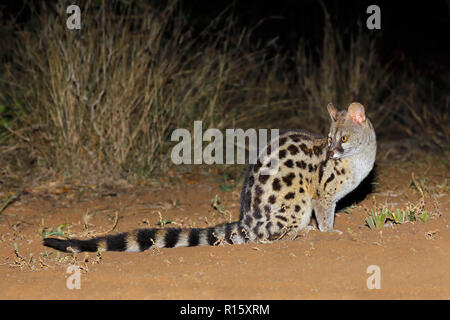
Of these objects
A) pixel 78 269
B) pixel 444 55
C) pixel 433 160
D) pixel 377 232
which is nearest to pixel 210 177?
pixel 433 160

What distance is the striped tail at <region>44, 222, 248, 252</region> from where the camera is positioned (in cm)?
453

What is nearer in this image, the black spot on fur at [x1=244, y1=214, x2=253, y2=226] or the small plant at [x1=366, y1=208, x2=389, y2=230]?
the small plant at [x1=366, y1=208, x2=389, y2=230]

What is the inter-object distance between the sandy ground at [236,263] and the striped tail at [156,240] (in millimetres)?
79

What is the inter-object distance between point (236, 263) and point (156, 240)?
0.89m

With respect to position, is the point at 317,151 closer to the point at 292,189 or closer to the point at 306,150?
the point at 306,150

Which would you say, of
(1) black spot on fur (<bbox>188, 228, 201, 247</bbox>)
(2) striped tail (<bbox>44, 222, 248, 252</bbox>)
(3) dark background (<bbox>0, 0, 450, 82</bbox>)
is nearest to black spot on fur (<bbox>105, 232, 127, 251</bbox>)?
(2) striped tail (<bbox>44, 222, 248, 252</bbox>)

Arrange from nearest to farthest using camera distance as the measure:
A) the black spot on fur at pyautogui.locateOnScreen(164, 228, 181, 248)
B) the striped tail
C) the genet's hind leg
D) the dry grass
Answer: the striped tail, the black spot on fur at pyautogui.locateOnScreen(164, 228, 181, 248), the genet's hind leg, the dry grass

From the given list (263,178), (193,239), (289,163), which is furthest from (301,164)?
(193,239)

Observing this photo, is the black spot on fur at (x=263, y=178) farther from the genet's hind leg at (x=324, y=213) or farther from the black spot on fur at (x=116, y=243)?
the black spot on fur at (x=116, y=243)

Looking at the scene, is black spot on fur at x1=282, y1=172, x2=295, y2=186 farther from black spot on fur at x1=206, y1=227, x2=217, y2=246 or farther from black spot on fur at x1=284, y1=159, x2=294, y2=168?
black spot on fur at x1=206, y1=227, x2=217, y2=246

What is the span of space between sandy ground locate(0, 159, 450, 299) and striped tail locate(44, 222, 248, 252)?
8 cm

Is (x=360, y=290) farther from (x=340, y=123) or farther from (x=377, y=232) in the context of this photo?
(x=340, y=123)

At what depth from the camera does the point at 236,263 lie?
13.5 ft

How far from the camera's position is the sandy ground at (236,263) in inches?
142
